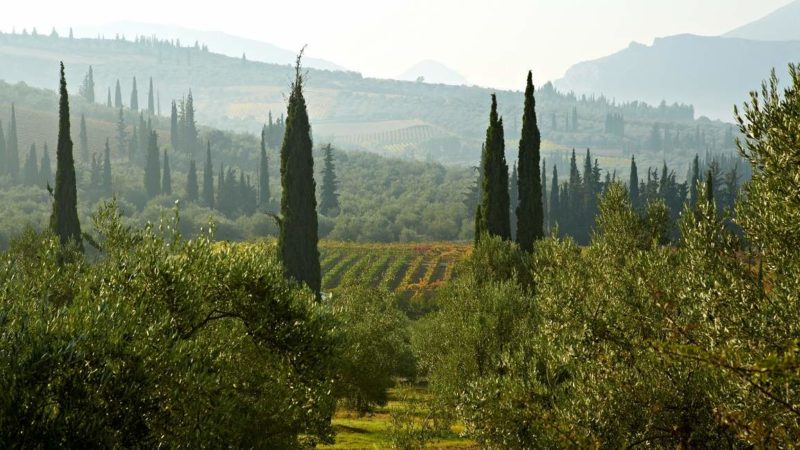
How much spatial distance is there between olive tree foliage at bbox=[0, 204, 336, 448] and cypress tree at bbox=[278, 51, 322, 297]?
28.0 meters

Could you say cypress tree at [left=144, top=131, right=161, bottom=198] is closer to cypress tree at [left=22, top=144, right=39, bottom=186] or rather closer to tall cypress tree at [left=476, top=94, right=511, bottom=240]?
cypress tree at [left=22, top=144, right=39, bottom=186]

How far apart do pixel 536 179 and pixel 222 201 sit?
448 ft

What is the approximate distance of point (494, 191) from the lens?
173ft

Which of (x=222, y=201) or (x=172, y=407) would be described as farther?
(x=222, y=201)

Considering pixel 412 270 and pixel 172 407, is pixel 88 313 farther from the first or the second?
pixel 412 270

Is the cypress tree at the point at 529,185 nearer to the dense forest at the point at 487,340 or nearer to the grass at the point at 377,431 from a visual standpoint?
the grass at the point at 377,431

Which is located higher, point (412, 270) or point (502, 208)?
point (502, 208)

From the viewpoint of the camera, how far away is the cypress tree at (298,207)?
51.9 meters

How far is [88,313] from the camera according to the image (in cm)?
1536

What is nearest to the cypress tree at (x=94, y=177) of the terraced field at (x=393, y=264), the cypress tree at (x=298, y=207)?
the terraced field at (x=393, y=264)

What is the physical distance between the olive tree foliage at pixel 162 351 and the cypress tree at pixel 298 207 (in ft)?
91.9

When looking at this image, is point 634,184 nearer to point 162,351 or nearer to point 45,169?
point 45,169

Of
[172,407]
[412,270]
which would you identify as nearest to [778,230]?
[172,407]

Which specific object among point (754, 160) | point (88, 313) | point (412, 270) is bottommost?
point (412, 270)
